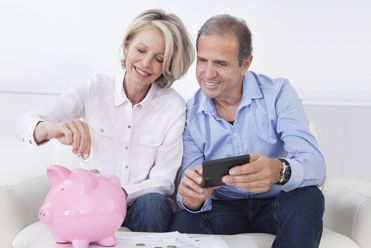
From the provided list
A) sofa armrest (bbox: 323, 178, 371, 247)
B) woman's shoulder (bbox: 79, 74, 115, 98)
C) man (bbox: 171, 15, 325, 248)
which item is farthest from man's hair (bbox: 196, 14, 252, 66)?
sofa armrest (bbox: 323, 178, 371, 247)

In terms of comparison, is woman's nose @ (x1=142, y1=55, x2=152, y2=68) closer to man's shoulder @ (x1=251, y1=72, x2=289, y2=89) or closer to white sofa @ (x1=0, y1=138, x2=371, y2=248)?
man's shoulder @ (x1=251, y1=72, x2=289, y2=89)

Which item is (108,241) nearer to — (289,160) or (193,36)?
(289,160)

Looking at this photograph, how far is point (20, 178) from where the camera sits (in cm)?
180

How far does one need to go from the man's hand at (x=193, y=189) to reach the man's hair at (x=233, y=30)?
0.43 m

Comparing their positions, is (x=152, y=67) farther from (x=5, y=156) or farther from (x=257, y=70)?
(x=5, y=156)

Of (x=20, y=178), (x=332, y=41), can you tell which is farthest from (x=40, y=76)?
(x=332, y=41)

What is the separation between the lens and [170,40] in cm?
177

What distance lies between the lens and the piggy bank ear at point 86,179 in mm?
1296

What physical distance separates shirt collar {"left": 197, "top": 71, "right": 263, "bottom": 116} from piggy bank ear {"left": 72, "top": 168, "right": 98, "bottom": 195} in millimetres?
591

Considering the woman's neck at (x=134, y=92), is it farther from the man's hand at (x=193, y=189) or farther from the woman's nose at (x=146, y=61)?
the man's hand at (x=193, y=189)

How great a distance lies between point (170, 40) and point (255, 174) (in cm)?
52

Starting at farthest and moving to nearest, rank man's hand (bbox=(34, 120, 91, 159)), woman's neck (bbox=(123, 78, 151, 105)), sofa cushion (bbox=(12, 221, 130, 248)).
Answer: woman's neck (bbox=(123, 78, 151, 105)) < sofa cushion (bbox=(12, 221, 130, 248)) < man's hand (bbox=(34, 120, 91, 159))

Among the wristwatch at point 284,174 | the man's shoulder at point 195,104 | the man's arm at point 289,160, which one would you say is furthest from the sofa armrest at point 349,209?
the man's shoulder at point 195,104

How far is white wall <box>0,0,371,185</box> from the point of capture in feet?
8.29
